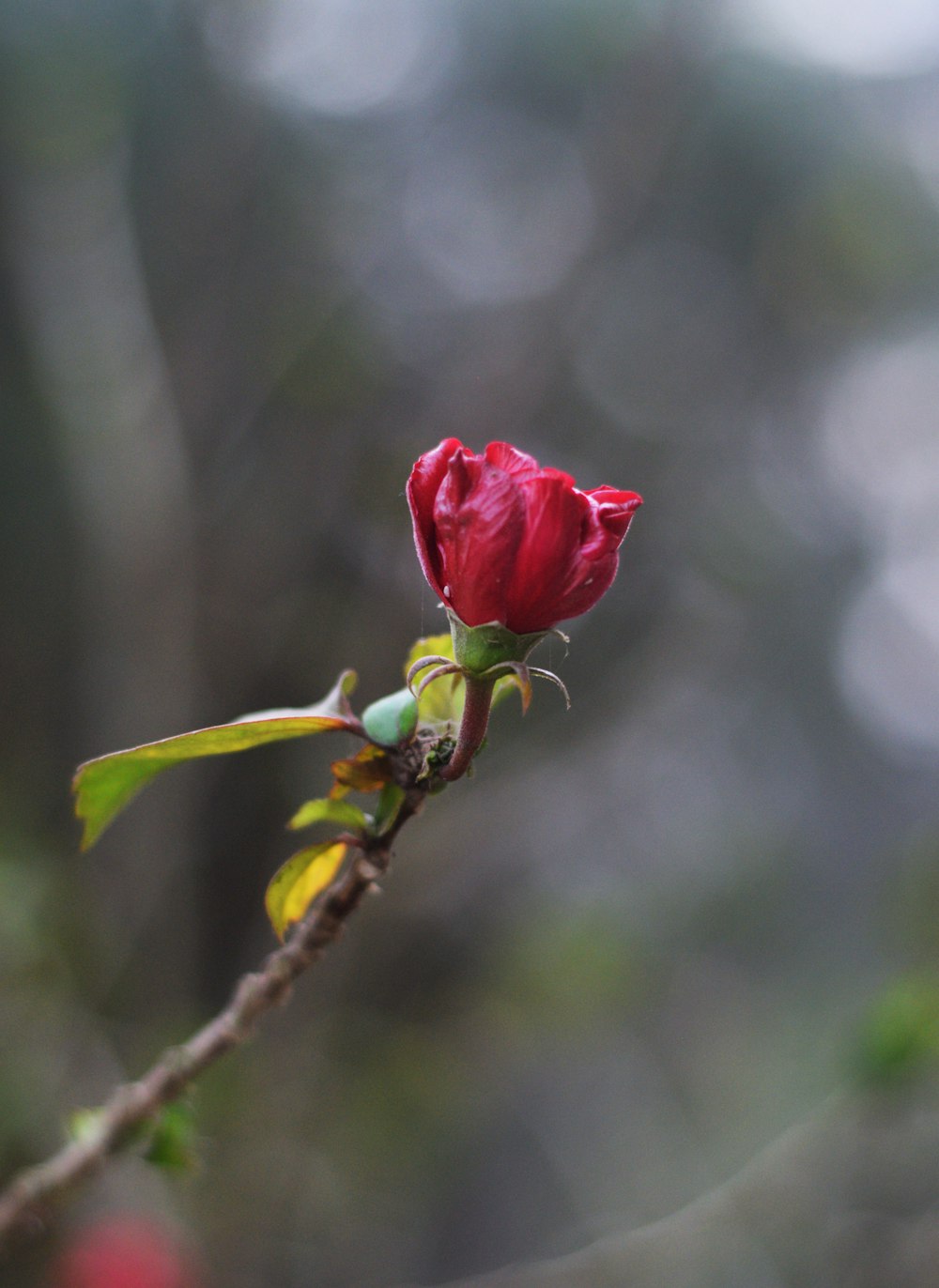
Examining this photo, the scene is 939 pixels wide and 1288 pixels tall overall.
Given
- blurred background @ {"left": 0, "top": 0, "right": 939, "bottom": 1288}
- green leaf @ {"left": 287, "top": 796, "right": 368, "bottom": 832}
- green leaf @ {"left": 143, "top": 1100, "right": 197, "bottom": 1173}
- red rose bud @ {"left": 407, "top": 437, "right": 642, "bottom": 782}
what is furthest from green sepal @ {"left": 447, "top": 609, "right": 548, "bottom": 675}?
blurred background @ {"left": 0, "top": 0, "right": 939, "bottom": 1288}

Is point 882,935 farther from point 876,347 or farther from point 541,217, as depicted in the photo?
point 541,217

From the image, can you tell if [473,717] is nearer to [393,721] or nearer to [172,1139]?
[393,721]

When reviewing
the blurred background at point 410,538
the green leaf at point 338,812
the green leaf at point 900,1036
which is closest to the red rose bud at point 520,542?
the green leaf at point 338,812

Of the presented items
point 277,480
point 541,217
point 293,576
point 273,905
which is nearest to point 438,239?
point 541,217

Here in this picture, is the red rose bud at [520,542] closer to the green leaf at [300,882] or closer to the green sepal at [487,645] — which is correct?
the green sepal at [487,645]

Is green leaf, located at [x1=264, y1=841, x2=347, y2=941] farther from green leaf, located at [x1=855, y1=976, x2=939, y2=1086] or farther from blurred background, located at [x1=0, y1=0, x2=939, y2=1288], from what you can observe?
blurred background, located at [x1=0, y1=0, x2=939, y2=1288]

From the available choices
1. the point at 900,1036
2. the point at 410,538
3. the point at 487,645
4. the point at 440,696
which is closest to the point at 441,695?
the point at 440,696

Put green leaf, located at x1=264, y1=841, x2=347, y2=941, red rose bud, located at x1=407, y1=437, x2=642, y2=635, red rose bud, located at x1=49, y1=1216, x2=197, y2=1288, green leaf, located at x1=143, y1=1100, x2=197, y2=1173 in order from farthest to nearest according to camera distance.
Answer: red rose bud, located at x1=49, y1=1216, x2=197, y2=1288
green leaf, located at x1=143, y1=1100, x2=197, y2=1173
green leaf, located at x1=264, y1=841, x2=347, y2=941
red rose bud, located at x1=407, y1=437, x2=642, y2=635
